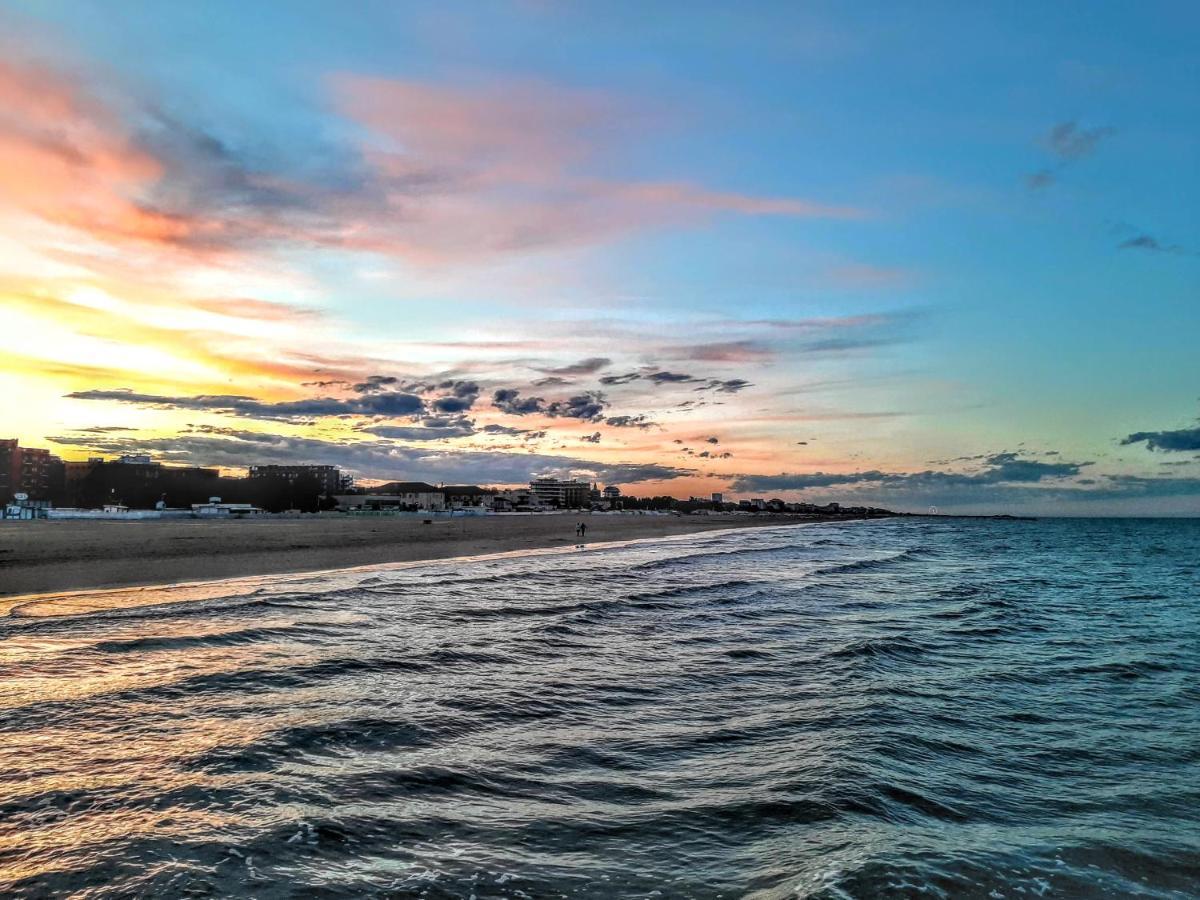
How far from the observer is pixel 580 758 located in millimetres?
8664

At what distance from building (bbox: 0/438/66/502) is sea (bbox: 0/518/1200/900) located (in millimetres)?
138800

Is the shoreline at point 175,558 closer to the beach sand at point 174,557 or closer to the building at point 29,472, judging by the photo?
the beach sand at point 174,557

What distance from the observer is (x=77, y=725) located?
373 inches

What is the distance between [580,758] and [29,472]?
567 ft

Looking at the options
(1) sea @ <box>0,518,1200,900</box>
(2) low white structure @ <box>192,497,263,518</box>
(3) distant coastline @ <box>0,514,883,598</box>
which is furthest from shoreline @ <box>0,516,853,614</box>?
(2) low white structure @ <box>192,497,263,518</box>

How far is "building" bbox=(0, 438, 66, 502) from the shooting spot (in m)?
125

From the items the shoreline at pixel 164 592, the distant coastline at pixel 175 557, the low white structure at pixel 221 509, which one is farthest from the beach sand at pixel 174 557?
the low white structure at pixel 221 509

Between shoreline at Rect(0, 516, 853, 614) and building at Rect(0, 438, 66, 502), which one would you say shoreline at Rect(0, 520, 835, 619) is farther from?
building at Rect(0, 438, 66, 502)

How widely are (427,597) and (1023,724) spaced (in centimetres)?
1783

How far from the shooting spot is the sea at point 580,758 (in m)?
5.98

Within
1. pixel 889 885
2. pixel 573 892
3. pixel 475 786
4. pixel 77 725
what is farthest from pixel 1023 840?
pixel 77 725

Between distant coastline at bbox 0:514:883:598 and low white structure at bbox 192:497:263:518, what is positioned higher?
distant coastline at bbox 0:514:883:598

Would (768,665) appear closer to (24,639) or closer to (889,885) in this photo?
(889,885)

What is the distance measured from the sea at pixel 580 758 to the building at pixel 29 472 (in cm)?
13880
